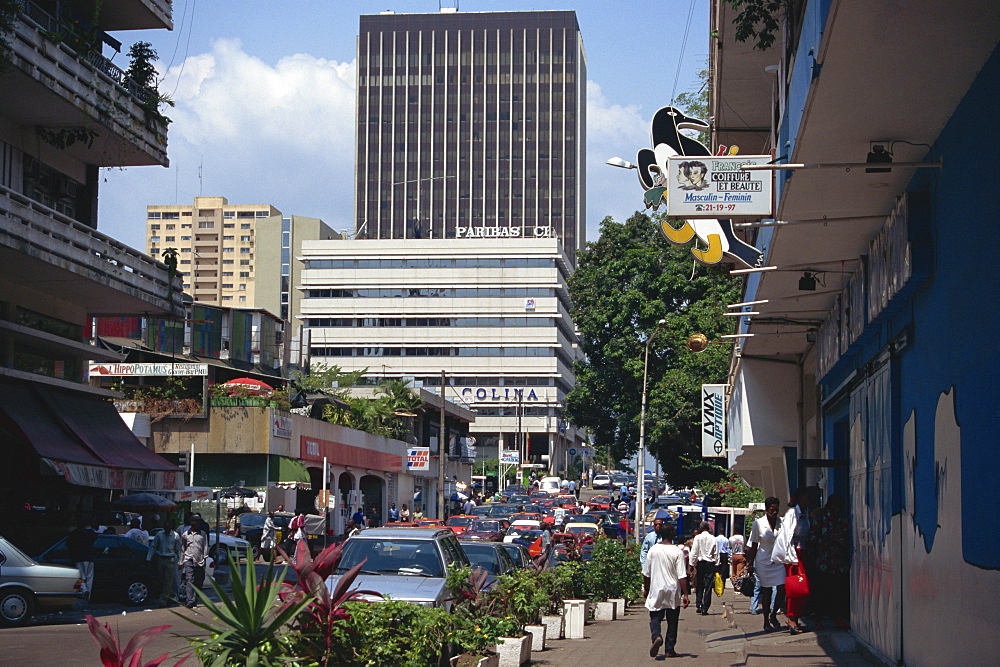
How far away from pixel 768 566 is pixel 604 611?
5.21 meters

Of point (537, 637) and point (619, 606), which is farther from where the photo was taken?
point (619, 606)

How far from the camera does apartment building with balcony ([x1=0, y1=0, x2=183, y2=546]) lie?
23.5 metres

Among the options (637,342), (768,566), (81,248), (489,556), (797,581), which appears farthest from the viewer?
(637,342)

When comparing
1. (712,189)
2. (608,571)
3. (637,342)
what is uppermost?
(637,342)

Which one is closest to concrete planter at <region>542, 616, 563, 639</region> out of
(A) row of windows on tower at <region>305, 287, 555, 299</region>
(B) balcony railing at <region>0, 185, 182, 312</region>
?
(B) balcony railing at <region>0, 185, 182, 312</region>

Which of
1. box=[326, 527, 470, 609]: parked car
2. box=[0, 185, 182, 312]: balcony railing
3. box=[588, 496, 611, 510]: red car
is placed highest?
box=[0, 185, 182, 312]: balcony railing

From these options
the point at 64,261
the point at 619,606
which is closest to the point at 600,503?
the point at 619,606

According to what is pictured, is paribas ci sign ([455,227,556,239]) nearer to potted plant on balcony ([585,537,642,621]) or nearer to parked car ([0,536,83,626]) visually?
potted plant on balcony ([585,537,642,621])

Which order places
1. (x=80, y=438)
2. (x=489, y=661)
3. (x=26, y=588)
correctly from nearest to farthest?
(x=489, y=661), (x=26, y=588), (x=80, y=438)

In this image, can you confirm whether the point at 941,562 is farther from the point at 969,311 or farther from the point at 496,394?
the point at 496,394

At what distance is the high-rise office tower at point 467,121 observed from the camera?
156m

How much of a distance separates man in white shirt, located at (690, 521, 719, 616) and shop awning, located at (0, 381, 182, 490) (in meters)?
13.4

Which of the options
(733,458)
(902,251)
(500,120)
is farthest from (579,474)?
(902,251)

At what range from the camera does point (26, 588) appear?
59.6 feet
